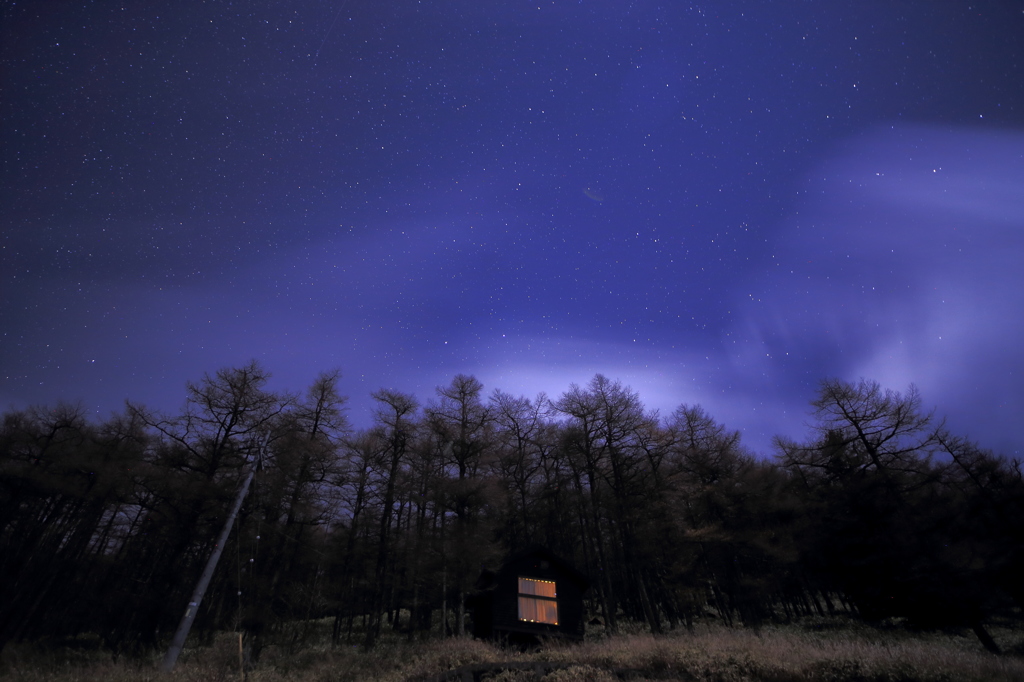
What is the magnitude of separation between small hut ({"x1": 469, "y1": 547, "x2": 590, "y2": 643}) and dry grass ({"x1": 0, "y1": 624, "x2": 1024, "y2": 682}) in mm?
2928

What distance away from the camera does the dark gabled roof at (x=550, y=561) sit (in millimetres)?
22922

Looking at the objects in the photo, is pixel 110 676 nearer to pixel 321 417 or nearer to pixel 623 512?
pixel 321 417

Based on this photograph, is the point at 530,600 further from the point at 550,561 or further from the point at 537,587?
the point at 550,561

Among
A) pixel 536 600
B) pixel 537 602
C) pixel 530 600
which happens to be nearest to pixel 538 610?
pixel 537 602

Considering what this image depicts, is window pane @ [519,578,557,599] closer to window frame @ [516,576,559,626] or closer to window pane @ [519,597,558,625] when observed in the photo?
window frame @ [516,576,559,626]

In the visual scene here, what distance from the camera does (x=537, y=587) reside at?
74.3 ft

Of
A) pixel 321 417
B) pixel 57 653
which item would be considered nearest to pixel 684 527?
pixel 321 417

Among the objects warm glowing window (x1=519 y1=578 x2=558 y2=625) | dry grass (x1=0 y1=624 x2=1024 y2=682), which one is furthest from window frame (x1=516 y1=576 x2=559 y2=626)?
dry grass (x1=0 y1=624 x2=1024 y2=682)

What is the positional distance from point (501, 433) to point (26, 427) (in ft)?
96.8

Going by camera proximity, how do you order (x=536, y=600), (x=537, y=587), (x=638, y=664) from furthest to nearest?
(x=537, y=587) → (x=536, y=600) → (x=638, y=664)

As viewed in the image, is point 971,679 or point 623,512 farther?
point 623,512

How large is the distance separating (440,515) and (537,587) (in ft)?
27.2

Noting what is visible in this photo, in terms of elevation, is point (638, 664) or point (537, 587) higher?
point (537, 587)

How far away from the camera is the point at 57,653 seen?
19516 mm
